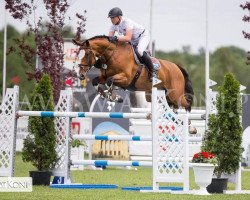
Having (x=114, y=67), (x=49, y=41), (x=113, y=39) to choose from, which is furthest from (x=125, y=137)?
(x=49, y=41)

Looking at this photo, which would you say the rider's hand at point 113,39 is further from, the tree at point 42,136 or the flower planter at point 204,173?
the flower planter at point 204,173

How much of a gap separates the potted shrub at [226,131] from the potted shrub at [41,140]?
2393mm

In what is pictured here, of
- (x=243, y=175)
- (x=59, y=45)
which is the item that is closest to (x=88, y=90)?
(x=59, y=45)

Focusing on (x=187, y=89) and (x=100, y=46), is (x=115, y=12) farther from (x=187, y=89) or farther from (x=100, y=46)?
(x=187, y=89)

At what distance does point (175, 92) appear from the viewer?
12.4 metres

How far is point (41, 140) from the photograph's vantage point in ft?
36.9

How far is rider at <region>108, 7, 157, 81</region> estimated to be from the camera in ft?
36.7

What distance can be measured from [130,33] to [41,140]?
6.61 feet

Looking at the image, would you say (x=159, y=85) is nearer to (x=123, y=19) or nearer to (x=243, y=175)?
(x=123, y=19)

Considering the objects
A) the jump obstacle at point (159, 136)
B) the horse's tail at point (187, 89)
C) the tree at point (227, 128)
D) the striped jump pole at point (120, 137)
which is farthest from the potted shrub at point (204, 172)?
the horse's tail at point (187, 89)

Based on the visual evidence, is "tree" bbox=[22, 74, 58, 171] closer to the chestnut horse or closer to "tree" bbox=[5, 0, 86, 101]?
the chestnut horse

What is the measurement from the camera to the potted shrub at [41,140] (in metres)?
11.2

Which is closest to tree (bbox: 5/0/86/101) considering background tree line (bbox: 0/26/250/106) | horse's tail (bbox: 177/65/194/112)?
horse's tail (bbox: 177/65/194/112)

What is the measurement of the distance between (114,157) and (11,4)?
13.7 ft
